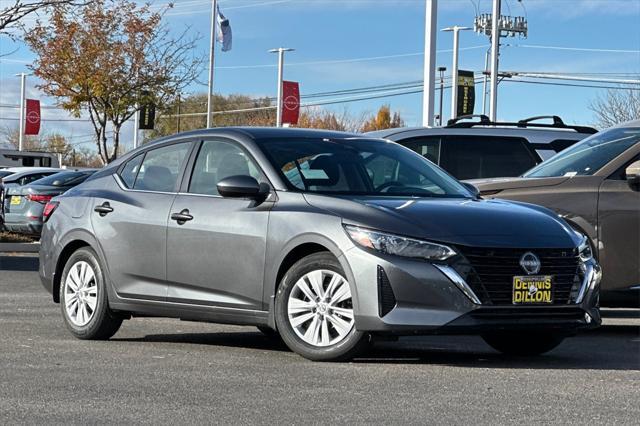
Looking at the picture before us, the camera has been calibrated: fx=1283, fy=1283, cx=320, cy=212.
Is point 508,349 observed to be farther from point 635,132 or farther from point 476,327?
point 635,132

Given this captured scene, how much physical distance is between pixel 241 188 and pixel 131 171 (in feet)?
5.31

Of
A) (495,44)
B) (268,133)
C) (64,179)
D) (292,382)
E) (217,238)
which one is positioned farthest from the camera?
(495,44)

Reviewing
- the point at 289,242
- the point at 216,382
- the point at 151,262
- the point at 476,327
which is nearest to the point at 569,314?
the point at 476,327

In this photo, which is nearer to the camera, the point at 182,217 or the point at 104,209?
the point at 182,217

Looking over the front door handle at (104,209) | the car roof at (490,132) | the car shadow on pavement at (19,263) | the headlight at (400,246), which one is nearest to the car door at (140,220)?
the front door handle at (104,209)

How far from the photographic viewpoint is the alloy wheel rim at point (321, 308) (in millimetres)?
8008

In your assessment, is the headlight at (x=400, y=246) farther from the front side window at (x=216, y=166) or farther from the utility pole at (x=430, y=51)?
the utility pole at (x=430, y=51)

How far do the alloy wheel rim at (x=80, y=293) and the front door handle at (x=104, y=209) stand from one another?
0.40 metres

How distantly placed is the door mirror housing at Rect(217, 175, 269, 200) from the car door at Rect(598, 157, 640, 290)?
3.12m

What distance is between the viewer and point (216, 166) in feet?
30.1

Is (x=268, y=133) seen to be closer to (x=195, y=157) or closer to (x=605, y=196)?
(x=195, y=157)

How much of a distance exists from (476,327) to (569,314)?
30.0 inches

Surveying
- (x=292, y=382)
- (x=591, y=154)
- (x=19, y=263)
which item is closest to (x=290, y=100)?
(x=19, y=263)

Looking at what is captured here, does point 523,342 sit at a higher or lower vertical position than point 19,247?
lower
